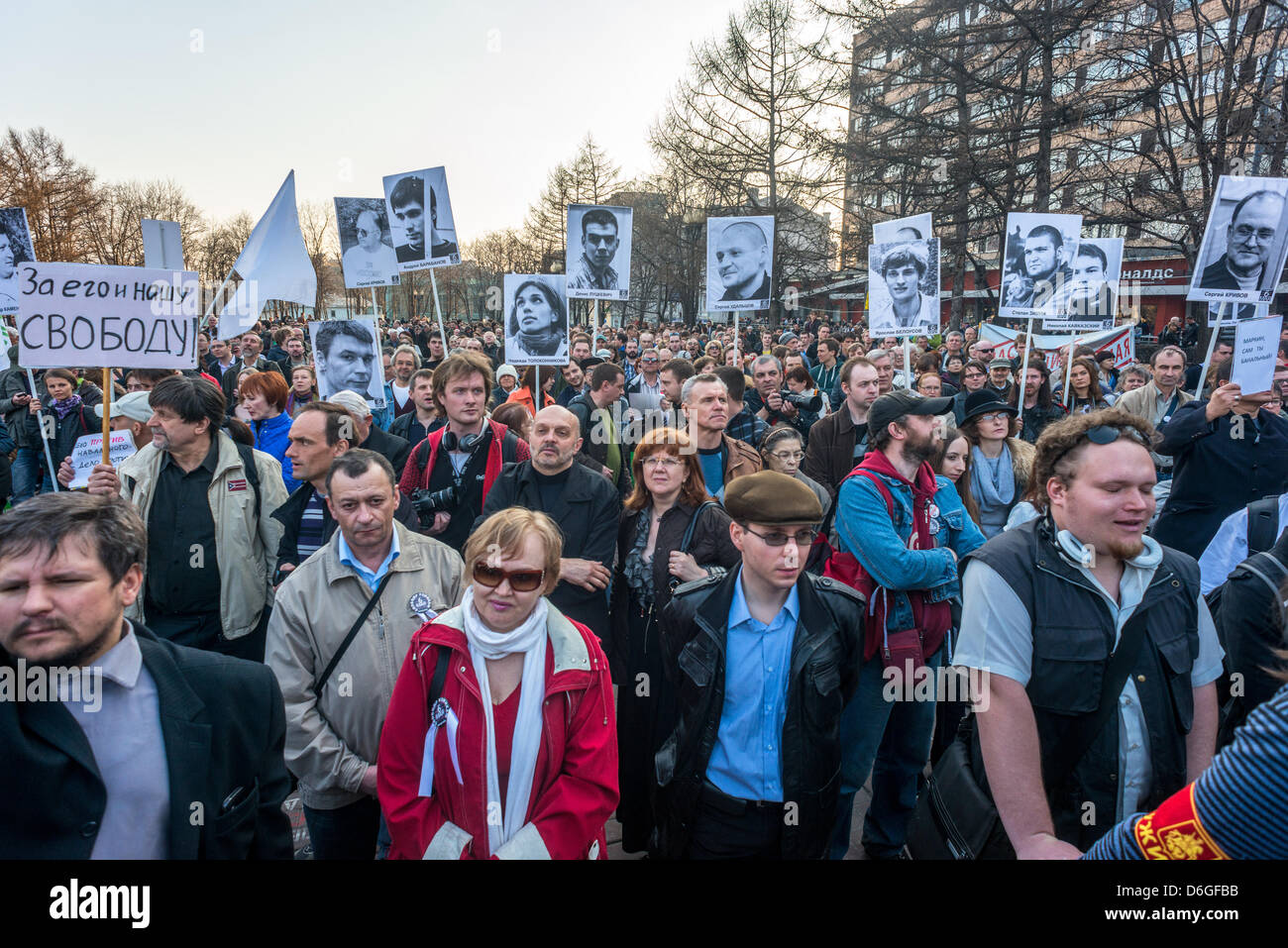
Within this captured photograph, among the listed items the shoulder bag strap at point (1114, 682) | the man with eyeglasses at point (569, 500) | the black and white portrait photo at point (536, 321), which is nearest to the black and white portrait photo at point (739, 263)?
the black and white portrait photo at point (536, 321)

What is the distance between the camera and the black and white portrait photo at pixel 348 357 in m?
7.58

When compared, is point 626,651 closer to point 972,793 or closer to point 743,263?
point 972,793

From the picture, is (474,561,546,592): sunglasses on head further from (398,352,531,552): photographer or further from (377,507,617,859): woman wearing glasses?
(398,352,531,552): photographer

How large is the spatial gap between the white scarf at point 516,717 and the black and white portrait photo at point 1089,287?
26.7 feet

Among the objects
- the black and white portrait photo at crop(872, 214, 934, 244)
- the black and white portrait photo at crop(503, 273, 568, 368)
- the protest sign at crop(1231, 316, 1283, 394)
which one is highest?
the black and white portrait photo at crop(872, 214, 934, 244)

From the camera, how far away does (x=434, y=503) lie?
4582mm

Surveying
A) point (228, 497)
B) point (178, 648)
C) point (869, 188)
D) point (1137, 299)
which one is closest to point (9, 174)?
point (869, 188)

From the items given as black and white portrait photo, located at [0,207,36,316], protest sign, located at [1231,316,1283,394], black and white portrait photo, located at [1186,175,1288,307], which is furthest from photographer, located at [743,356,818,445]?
black and white portrait photo, located at [0,207,36,316]

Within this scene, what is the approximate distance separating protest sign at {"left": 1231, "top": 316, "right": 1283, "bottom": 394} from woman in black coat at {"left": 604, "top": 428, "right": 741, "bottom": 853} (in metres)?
3.82

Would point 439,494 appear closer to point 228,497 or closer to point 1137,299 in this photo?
point 228,497

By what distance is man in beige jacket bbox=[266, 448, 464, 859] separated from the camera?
2.77m

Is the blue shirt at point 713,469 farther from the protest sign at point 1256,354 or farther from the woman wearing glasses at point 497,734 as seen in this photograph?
the protest sign at point 1256,354

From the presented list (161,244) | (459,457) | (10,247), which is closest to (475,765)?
(459,457)

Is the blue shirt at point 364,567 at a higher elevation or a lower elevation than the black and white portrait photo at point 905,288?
lower
